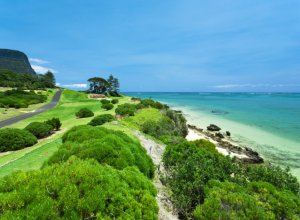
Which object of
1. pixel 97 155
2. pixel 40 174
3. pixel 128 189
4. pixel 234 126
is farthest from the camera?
pixel 234 126

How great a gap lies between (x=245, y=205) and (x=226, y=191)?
719 mm

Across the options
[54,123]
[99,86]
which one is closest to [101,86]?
[99,86]

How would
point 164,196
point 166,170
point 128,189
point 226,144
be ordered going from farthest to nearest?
point 226,144
point 166,170
point 164,196
point 128,189

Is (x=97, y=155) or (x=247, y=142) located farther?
(x=247, y=142)

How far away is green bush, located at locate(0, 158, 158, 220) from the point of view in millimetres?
4184

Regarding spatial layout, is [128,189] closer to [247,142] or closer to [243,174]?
[243,174]

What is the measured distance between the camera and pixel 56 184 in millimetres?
4641

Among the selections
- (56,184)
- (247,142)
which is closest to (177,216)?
(56,184)

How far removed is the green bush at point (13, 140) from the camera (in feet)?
50.0

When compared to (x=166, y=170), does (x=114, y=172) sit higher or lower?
higher

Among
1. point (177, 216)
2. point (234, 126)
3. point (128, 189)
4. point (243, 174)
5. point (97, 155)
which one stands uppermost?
→ point (97, 155)

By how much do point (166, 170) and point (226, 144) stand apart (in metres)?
17.3

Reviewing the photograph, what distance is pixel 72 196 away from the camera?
4.50 metres

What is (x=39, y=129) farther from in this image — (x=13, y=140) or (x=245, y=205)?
(x=245, y=205)
